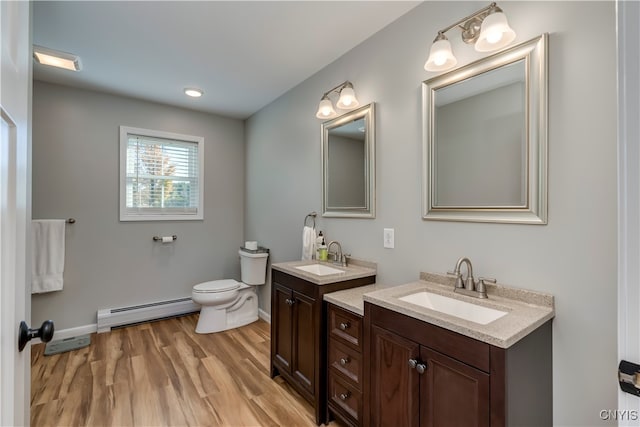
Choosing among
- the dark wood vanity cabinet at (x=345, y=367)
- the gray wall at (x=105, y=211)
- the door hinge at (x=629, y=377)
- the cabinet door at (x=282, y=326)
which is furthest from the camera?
the gray wall at (x=105, y=211)

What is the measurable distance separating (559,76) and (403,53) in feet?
2.91

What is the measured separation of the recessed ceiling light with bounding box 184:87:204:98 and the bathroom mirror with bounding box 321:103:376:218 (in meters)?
1.44

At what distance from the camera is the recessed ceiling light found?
2918mm

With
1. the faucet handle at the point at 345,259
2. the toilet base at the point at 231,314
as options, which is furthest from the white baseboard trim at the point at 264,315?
the faucet handle at the point at 345,259

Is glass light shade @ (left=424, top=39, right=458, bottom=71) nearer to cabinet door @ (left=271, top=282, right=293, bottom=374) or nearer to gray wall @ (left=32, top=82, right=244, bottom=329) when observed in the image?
cabinet door @ (left=271, top=282, right=293, bottom=374)

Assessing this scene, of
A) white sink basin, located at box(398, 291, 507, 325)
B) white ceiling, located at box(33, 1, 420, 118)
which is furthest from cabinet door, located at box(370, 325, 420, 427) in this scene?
white ceiling, located at box(33, 1, 420, 118)

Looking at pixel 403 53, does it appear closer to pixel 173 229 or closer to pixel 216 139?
pixel 216 139

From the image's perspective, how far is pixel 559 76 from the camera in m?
1.22

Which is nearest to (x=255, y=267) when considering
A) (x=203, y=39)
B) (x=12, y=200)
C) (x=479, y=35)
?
(x=203, y=39)

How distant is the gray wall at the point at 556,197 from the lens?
44.3 inches

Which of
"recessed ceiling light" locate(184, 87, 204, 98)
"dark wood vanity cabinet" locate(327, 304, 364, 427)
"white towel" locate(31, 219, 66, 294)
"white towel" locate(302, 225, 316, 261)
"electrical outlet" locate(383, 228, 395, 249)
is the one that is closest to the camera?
"dark wood vanity cabinet" locate(327, 304, 364, 427)

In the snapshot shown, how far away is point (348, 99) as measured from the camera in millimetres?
2092

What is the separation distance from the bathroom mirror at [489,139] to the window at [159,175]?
9.41 feet

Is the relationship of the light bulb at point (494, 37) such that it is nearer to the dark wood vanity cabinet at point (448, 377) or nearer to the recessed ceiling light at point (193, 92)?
the dark wood vanity cabinet at point (448, 377)
